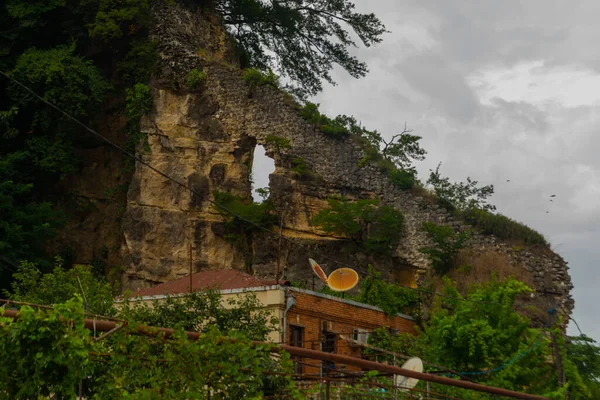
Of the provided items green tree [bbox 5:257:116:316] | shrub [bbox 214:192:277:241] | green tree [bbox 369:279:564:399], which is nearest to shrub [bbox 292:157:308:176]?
shrub [bbox 214:192:277:241]

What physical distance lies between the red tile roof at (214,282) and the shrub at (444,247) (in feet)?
16.5

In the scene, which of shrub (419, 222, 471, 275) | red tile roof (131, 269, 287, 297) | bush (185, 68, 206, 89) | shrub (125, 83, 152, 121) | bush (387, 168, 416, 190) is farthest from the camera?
bush (185, 68, 206, 89)

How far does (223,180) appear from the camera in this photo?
27.7 m

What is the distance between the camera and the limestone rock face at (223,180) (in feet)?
88.0

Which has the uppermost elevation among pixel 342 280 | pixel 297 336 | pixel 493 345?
pixel 342 280

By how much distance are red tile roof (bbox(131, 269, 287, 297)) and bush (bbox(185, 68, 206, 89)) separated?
6.50 meters

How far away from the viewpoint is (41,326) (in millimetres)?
8125

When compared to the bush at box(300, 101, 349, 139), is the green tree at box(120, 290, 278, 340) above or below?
below

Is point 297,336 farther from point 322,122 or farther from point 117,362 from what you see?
point 117,362

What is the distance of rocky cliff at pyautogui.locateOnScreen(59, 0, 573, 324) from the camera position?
2680 centimetres

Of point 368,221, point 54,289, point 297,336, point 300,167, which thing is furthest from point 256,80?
point 297,336

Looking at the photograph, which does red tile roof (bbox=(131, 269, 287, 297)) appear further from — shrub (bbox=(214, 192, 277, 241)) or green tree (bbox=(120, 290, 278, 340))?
shrub (bbox=(214, 192, 277, 241))

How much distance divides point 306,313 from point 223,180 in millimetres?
7220

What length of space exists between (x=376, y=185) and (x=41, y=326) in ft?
63.8
